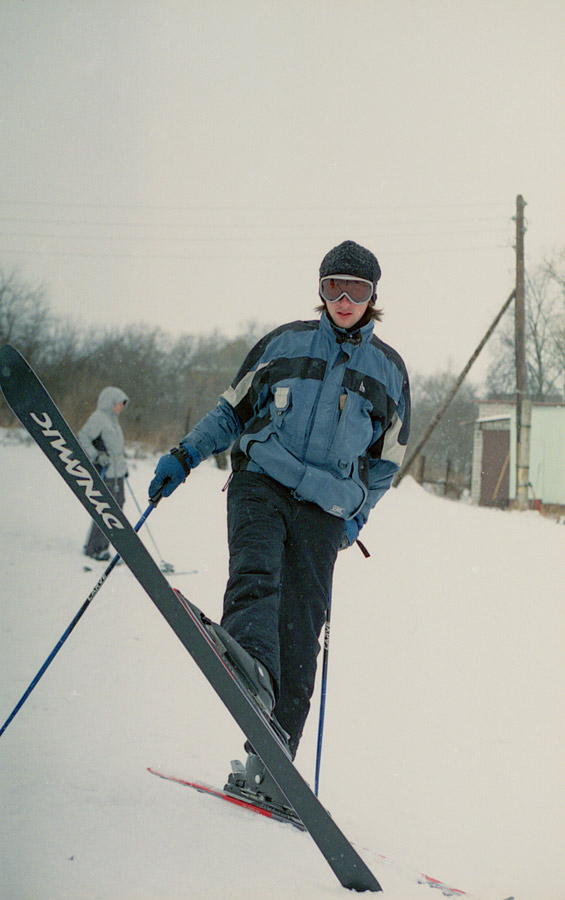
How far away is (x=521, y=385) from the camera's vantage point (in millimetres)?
10109

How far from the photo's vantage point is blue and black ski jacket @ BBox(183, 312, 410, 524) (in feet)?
5.59

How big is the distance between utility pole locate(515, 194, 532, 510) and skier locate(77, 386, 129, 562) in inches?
260

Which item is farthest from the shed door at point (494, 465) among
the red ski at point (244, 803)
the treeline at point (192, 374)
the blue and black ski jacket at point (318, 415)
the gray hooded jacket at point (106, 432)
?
the red ski at point (244, 803)

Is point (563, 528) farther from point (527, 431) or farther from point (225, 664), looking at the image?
point (225, 664)

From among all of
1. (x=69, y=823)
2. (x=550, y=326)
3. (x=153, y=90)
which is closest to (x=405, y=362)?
(x=69, y=823)

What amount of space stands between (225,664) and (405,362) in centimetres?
107

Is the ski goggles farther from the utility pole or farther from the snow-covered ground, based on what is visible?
the utility pole

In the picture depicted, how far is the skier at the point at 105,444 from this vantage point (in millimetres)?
4949

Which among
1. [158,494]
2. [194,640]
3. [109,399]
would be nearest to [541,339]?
[109,399]

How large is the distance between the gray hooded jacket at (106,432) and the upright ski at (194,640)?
376 cm

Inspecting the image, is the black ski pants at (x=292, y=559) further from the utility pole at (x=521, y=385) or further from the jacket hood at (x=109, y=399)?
the utility pole at (x=521, y=385)

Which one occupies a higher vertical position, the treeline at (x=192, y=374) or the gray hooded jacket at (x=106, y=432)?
the treeline at (x=192, y=374)

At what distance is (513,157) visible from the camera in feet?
12.4

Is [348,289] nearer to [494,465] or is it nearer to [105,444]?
[105,444]
